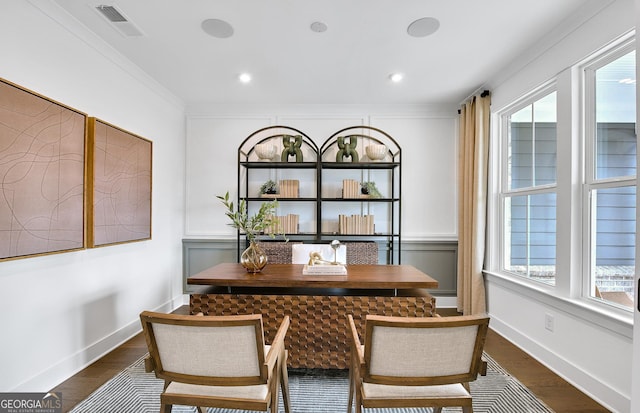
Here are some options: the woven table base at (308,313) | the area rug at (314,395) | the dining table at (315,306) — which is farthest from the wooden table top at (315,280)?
the area rug at (314,395)

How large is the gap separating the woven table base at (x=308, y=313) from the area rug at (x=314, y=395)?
0.15 meters

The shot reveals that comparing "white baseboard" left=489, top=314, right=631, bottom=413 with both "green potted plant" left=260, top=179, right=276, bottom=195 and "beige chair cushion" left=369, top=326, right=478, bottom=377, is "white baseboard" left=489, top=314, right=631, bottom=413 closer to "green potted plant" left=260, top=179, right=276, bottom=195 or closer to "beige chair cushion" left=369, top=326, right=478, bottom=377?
"beige chair cushion" left=369, top=326, right=478, bottom=377

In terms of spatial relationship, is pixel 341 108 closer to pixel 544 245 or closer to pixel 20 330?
pixel 544 245

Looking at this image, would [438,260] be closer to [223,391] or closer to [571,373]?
[571,373]

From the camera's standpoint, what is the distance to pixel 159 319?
4.11 feet

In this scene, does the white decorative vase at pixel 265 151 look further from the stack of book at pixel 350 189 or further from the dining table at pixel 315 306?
the dining table at pixel 315 306

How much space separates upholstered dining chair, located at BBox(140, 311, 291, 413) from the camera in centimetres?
125

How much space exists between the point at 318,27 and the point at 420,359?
7.22ft

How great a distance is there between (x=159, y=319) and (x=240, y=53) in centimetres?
231

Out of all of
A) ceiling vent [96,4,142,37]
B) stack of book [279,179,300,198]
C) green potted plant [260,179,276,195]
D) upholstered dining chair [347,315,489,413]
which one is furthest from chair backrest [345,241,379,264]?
ceiling vent [96,4,142,37]

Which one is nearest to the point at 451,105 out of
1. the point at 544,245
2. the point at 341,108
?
the point at 341,108

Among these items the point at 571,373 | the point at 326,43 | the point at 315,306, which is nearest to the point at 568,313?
the point at 571,373

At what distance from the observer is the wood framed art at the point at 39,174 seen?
5.92 feet

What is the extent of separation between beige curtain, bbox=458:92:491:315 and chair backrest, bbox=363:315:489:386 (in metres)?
2.42
